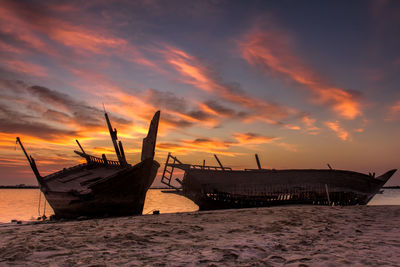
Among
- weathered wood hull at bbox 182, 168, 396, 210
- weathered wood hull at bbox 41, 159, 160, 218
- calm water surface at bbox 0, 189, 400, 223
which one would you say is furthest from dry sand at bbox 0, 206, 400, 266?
calm water surface at bbox 0, 189, 400, 223

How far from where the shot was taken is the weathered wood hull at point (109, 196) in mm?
15375

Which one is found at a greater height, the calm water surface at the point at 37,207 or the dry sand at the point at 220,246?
the dry sand at the point at 220,246

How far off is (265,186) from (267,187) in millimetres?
167

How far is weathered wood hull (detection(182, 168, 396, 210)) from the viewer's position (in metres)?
19.5

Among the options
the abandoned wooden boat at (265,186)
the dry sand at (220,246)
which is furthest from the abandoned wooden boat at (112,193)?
the dry sand at (220,246)

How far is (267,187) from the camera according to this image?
1975 centimetres

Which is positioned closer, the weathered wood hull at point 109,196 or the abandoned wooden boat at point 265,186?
the weathered wood hull at point 109,196

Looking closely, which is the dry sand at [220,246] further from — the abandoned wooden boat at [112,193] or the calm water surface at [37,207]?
the calm water surface at [37,207]

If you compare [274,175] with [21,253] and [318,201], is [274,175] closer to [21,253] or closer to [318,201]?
[318,201]

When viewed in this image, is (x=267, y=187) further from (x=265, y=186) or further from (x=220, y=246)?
(x=220, y=246)

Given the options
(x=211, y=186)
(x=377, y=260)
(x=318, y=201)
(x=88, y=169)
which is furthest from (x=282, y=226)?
(x=88, y=169)

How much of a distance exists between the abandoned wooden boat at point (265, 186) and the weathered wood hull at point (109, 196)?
12.1 feet

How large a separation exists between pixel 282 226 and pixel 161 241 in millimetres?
3847

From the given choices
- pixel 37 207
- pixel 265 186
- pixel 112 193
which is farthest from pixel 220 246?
pixel 37 207
